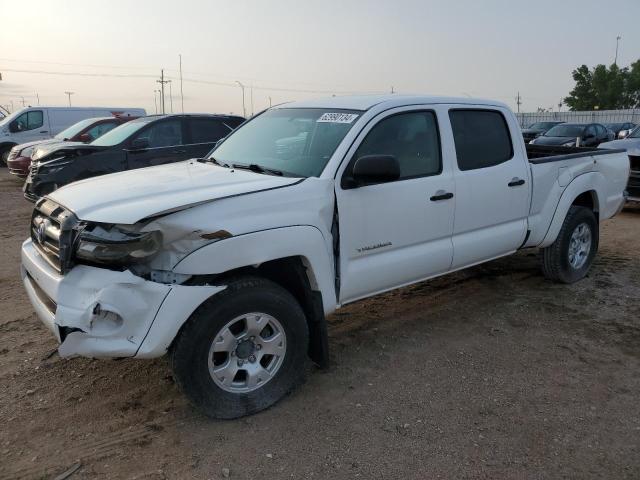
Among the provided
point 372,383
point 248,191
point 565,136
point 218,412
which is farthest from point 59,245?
point 565,136

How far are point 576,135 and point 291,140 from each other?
17108 mm

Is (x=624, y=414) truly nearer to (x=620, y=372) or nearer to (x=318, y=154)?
(x=620, y=372)

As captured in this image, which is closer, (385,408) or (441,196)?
(385,408)

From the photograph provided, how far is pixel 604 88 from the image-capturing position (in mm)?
62781

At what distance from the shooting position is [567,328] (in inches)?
185

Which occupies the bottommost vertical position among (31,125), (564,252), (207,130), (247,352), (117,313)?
(247,352)

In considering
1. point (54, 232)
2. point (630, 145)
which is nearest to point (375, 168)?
point (54, 232)

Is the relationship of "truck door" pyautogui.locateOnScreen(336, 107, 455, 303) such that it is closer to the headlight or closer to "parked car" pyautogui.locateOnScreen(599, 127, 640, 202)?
the headlight

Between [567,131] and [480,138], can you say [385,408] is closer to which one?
[480,138]

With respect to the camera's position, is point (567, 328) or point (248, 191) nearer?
point (248, 191)

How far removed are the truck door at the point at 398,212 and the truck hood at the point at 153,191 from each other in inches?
21.3

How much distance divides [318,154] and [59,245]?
5.67ft

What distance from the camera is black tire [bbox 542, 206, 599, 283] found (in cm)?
558

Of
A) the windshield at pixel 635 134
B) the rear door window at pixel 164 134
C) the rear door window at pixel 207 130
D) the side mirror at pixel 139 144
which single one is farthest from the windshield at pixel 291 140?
the windshield at pixel 635 134
